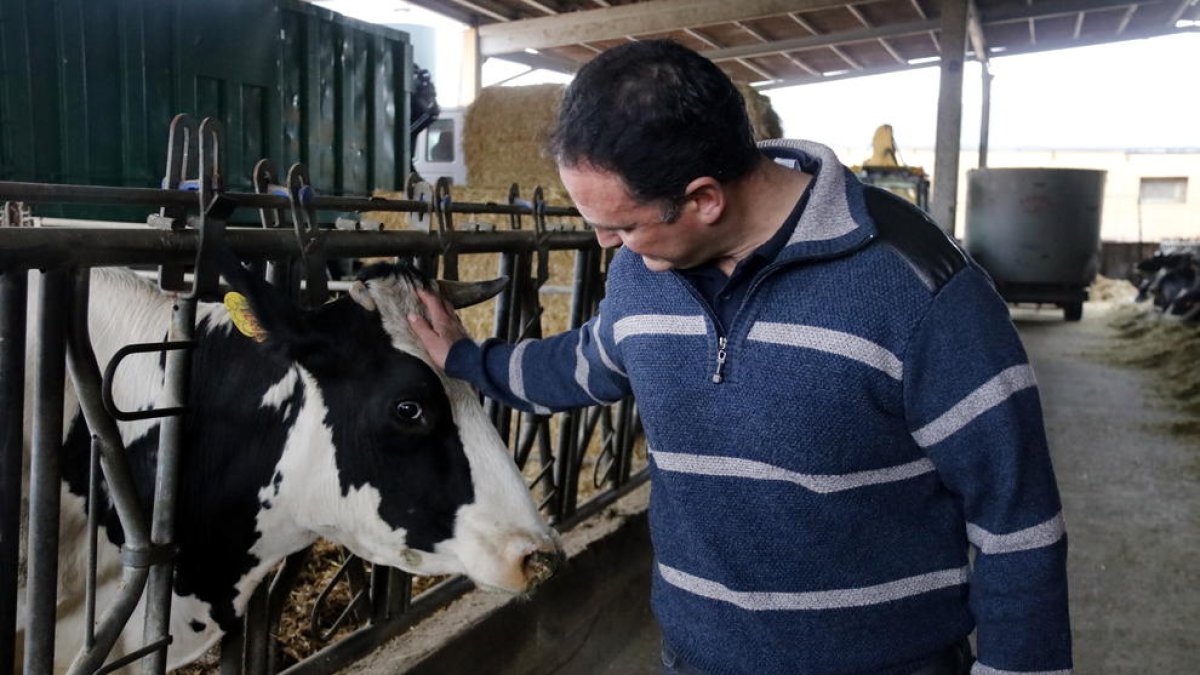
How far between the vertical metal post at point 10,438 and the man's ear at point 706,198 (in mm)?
1027

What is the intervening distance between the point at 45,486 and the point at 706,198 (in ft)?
3.81

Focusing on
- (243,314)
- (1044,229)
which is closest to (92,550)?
(243,314)

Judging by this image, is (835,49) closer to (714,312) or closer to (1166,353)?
(1166,353)

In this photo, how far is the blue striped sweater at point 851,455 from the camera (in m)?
1.44

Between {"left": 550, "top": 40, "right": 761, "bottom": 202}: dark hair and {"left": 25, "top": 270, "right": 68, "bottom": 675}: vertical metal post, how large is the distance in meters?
0.89

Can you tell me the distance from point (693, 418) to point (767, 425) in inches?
5.3

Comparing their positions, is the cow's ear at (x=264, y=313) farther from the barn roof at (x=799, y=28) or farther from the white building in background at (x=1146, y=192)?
the white building in background at (x=1146, y=192)

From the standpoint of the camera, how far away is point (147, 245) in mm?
1726

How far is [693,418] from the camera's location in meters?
1.62

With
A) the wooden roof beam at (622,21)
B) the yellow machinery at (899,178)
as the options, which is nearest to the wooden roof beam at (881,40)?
the yellow machinery at (899,178)

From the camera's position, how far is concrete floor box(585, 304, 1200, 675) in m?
3.77

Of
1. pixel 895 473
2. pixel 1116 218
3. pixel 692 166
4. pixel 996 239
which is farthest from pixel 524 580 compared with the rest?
pixel 1116 218

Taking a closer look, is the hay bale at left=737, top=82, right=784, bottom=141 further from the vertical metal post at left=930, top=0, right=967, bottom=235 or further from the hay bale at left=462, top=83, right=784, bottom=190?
the vertical metal post at left=930, top=0, right=967, bottom=235

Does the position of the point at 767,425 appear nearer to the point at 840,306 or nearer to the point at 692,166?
the point at 840,306
